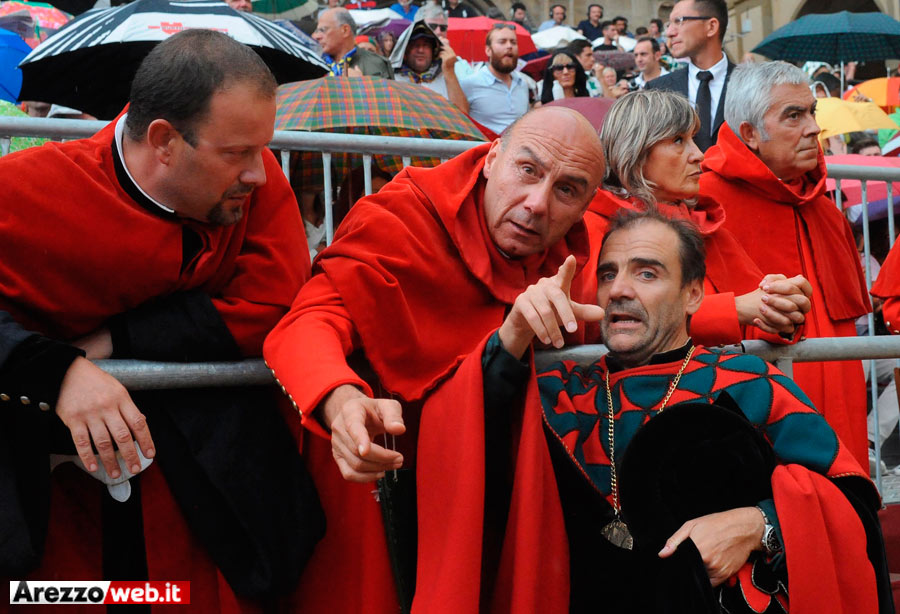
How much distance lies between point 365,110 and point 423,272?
8.91 feet

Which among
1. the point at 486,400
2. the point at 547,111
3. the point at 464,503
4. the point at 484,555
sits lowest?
the point at 484,555

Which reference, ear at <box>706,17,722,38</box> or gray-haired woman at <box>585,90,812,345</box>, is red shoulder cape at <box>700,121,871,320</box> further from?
ear at <box>706,17,722,38</box>

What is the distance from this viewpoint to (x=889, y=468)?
17.4 ft

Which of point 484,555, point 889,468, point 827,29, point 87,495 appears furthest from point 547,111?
point 827,29

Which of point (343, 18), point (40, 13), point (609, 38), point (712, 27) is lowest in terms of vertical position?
point (712, 27)

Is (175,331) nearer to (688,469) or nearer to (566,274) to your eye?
(566,274)

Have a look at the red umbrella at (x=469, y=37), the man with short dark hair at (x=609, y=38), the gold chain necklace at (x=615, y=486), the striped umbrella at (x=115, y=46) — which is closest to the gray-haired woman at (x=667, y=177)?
the gold chain necklace at (x=615, y=486)

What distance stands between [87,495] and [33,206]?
708 mm

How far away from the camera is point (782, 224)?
439 centimetres

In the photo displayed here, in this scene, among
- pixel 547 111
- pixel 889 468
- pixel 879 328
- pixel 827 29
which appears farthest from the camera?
pixel 827 29

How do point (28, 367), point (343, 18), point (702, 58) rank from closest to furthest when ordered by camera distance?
point (28, 367) → point (702, 58) → point (343, 18)

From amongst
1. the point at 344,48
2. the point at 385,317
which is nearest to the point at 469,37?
the point at 344,48

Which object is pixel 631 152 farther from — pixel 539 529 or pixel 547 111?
pixel 539 529

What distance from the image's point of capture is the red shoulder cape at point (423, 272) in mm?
2770
